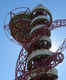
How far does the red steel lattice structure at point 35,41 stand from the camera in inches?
1537

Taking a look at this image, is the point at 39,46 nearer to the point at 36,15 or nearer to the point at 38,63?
the point at 38,63

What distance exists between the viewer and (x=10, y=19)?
46594 mm

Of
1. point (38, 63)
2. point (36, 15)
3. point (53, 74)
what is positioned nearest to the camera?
point (53, 74)

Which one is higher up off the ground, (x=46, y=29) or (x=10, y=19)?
(x=10, y=19)

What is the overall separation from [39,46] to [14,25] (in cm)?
895

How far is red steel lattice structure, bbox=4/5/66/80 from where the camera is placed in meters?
39.0

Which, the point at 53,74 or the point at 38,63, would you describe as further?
the point at 38,63

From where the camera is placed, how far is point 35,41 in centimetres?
4203

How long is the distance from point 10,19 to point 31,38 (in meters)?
7.24

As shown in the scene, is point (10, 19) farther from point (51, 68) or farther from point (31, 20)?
point (51, 68)

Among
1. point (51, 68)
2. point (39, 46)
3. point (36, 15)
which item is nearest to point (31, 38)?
point (39, 46)

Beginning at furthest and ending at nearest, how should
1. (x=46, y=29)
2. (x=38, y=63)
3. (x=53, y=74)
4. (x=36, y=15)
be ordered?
(x=36, y=15) < (x=46, y=29) < (x=38, y=63) < (x=53, y=74)

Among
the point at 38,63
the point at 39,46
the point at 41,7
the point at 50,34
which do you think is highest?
A: the point at 41,7

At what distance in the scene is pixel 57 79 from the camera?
39062mm
